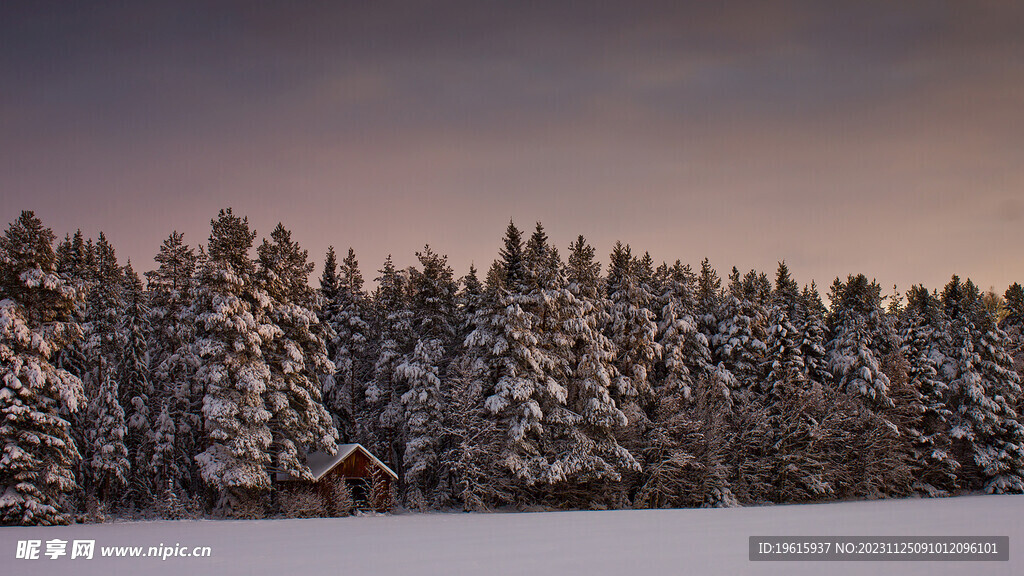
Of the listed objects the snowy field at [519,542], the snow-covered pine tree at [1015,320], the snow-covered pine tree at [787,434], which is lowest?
the snowy field at [519,542]

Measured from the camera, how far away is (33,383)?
114ft

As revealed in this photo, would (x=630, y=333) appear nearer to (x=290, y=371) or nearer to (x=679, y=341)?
(x=679, y=341)

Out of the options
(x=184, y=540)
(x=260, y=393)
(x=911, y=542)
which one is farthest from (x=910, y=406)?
(x=184, y=540)

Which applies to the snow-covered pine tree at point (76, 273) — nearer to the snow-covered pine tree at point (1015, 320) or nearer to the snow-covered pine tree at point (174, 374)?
the snow-covered pine tree at point (174, 374)

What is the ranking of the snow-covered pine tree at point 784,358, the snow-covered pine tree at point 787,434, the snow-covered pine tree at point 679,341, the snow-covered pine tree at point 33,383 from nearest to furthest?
the snow-covered pine tree at point 33,383 → the snow-covered pine tree at point 679,341 → the snow-covered pine tree at point 787,434 → the snow-covered pine tree at point 784,358

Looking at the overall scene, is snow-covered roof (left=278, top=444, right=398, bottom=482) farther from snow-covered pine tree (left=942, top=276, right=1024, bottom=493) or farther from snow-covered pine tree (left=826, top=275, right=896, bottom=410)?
snow-covered pine tree (left=942, top=276, right=1024, bottom=493)

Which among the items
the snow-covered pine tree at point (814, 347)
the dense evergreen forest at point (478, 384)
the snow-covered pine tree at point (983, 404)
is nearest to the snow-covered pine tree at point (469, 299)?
the dense evergreen forest at point (478, 384)

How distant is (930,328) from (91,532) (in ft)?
194

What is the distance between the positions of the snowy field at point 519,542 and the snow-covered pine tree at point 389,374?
1253 cm

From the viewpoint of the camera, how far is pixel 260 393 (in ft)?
141

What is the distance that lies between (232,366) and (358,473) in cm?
976

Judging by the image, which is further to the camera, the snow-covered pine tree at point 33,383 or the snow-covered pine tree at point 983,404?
the snow-covered pine tree at point 983,404

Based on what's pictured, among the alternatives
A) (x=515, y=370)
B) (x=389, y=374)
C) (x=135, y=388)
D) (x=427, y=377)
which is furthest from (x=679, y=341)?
(x=135, y=388)

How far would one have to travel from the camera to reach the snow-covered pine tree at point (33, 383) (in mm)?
34094
